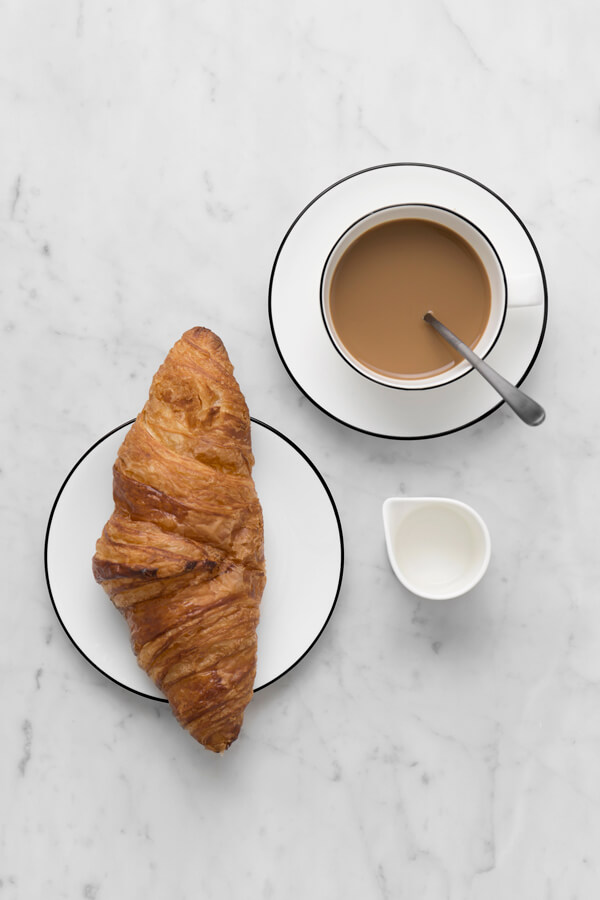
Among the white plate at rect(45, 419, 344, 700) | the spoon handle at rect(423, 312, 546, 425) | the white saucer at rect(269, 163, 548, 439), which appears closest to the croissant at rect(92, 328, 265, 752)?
the white plate at rect(45, 419, 344, 700)

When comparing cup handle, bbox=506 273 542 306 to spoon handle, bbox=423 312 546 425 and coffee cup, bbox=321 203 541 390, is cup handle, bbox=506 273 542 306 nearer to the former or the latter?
coffee cup, bbox=321 203 541 390

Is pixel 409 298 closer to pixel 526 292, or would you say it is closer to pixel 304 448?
pixel 526 292

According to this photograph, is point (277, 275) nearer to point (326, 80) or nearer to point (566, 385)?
point (326, 80)

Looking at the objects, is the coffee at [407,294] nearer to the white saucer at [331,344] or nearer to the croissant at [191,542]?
the white saucer at [331,344]

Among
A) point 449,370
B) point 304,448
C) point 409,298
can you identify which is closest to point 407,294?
point 409,298

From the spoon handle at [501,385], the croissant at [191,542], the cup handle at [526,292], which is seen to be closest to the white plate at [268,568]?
the croissant at [191,542]
